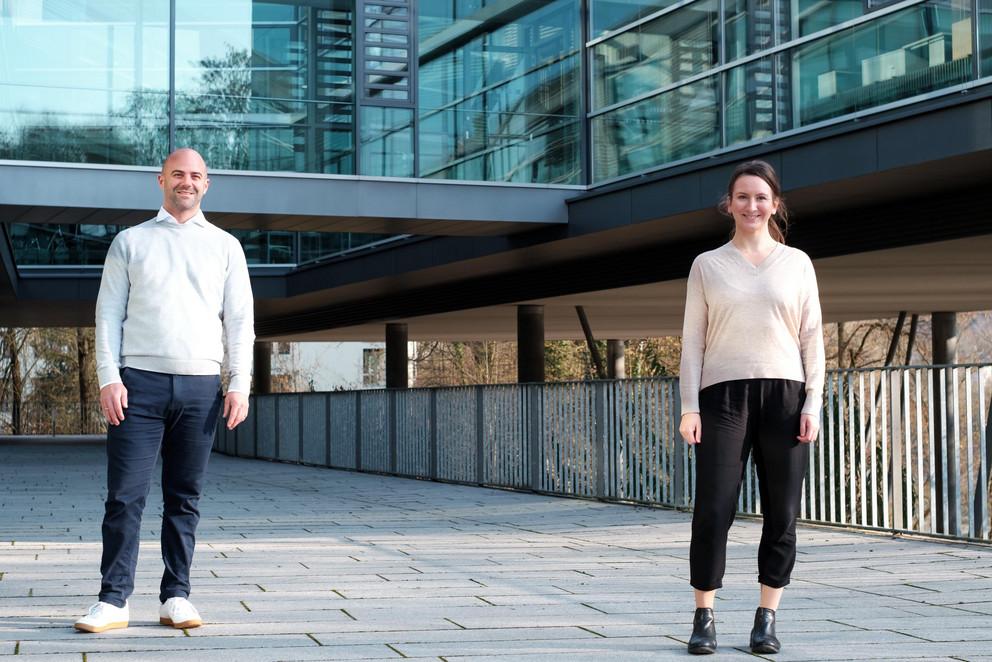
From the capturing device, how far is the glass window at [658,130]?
48.3ft

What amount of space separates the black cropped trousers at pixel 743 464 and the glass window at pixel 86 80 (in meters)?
11.3

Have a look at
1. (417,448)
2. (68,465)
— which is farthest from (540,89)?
(68,465)

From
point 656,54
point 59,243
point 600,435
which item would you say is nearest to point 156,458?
point 600,435

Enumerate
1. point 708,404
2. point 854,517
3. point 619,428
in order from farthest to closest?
point 619,428 → point 854,517 → point 708,404

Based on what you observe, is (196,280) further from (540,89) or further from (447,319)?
(447,319)

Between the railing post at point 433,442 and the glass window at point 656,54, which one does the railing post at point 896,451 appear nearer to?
the glass window at point 656,54

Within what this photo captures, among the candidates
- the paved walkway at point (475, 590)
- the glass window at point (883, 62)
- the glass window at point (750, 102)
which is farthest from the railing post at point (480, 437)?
the glass window at point (883, 62)

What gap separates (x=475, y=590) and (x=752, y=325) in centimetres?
264

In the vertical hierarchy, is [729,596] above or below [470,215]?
below

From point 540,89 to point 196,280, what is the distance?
11.9m

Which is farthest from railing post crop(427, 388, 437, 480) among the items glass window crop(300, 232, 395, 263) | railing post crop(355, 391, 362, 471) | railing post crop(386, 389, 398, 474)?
glass window crop(300, 232, 395, 263)

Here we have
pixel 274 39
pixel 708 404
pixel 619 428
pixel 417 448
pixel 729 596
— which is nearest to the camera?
pixel 708 404

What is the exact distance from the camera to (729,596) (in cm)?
671

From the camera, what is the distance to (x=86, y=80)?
15141mm
